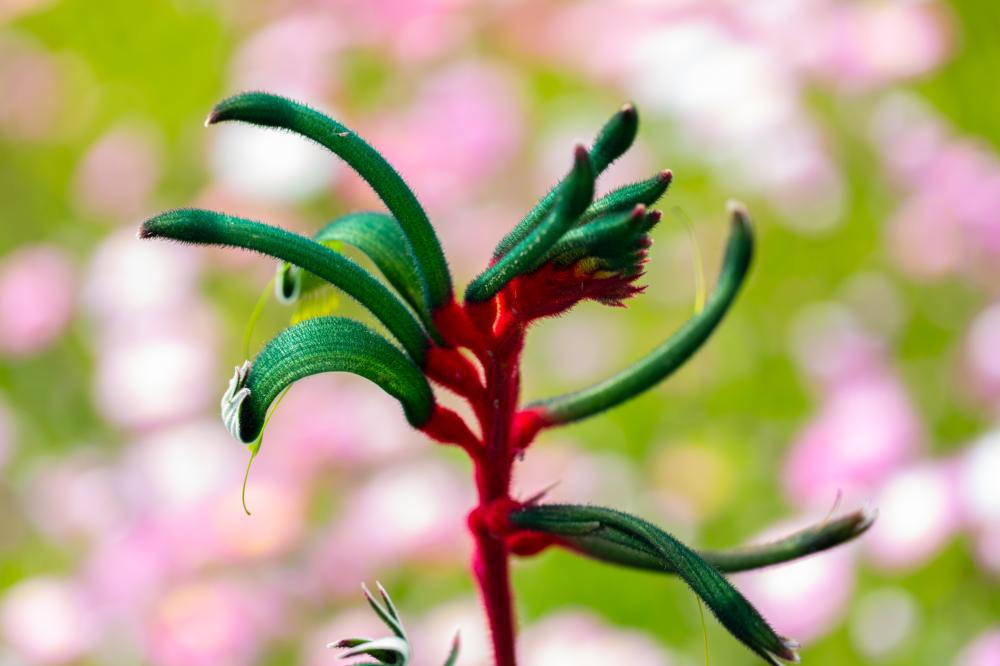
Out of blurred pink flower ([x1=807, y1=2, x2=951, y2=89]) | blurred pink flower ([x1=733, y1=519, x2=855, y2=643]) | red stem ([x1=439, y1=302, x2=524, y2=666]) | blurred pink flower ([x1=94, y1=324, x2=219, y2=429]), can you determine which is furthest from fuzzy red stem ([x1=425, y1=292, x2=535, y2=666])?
blurred pink flower ([x1=807, y1=2, x2=951, y2=89])

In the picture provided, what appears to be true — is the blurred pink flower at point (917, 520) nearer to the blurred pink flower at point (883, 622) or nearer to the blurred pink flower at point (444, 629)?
the blurred pink flower at point (883, 622)

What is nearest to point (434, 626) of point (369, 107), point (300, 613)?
point (300, 613)

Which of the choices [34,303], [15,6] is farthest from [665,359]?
[15,6]

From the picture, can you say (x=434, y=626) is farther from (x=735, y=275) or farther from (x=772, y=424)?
(x=735, y=275)

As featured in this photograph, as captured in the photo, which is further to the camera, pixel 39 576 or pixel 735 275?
pixel 39 576

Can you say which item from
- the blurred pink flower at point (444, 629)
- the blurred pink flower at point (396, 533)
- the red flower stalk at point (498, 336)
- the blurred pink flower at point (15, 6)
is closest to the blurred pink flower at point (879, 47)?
the blurred pink flower at point (396, 533)
